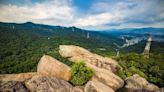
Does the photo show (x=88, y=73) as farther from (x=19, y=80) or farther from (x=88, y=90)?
(x=19, y=80)

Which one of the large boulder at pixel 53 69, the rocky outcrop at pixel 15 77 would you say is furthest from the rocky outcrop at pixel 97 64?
the rocky outcrop at pixel 15 77

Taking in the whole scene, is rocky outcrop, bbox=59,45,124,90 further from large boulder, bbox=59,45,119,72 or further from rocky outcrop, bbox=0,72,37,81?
rocky outcrop, bbox=0,72,37,81

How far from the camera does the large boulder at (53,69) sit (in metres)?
22.3

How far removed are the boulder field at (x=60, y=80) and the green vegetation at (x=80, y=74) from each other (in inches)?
23.0

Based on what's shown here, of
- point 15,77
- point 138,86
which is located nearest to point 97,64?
point 138,86

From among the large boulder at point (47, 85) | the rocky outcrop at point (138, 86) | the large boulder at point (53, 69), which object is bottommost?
the rocky outcrop at point (138, 86)

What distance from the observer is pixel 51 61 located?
2277 cm

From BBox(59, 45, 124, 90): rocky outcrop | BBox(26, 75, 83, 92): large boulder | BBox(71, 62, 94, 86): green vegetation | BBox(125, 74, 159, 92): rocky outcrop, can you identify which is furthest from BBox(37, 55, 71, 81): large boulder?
BBox(125, 74, 159, 92): rocky outcrop

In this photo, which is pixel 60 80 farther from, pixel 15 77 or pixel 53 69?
pixel 15 77

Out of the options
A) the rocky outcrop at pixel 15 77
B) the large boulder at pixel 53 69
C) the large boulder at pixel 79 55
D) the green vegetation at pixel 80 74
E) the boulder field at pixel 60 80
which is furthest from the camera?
the large boulder at pixel 79 55

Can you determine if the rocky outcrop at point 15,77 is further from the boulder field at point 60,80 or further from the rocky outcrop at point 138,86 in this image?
the rocky outcrop at point 138,86

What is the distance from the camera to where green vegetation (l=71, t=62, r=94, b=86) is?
22641 millimetres

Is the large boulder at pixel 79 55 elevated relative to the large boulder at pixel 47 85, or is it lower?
elevated

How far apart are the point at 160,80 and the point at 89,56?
917 inches
